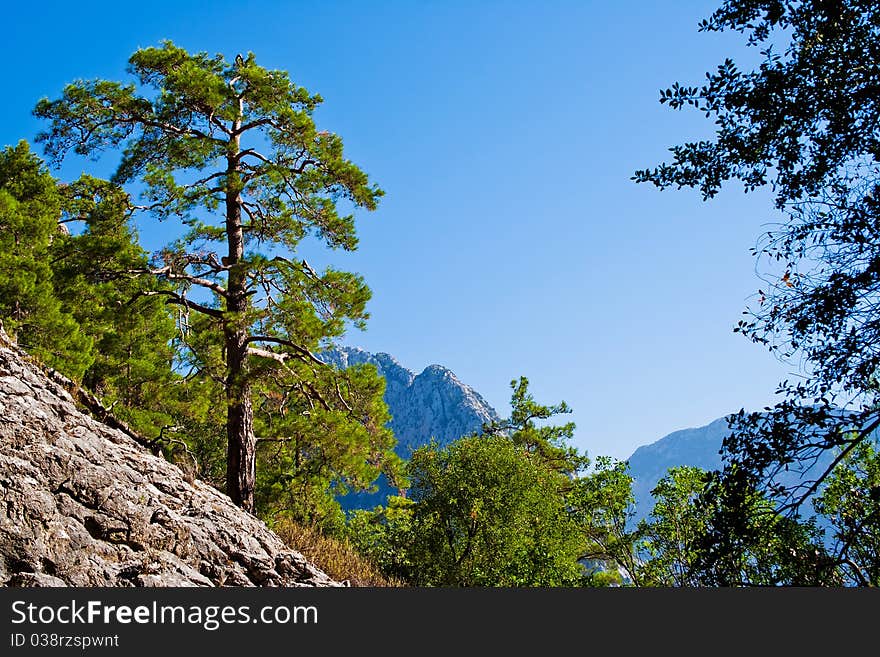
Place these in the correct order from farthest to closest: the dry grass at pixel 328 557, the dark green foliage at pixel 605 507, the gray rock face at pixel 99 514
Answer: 1. the dark green foliage at pixel 605 507
2. the dry grass at pixel 328 557
3. the gray rock face at pixel 99 514

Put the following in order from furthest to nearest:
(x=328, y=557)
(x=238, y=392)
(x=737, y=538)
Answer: (x=238, y=392)
(x=328, y=557)
(x=737, y=538)

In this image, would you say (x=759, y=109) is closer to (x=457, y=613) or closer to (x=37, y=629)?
(x=457, y=613)

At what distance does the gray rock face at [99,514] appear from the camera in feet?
18.6

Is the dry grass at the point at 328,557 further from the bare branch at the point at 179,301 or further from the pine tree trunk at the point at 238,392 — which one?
the bare branch at the point at 179,301

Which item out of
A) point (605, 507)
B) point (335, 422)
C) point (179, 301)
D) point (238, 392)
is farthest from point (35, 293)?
point (605, 507)

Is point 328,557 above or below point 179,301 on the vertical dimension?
below

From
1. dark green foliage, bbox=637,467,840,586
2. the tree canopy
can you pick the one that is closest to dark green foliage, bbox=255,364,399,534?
the tree canopy

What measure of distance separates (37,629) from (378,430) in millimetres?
8858

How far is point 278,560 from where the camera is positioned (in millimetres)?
7887

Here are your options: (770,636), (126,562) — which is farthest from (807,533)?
(126,562)

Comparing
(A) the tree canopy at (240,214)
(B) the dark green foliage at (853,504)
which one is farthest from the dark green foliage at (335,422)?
(B) the dark green foliage at (853,504)

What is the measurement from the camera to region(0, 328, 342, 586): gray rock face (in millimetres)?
5684

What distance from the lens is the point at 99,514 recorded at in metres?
6.30

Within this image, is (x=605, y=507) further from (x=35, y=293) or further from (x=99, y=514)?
(x=35, y=293)
